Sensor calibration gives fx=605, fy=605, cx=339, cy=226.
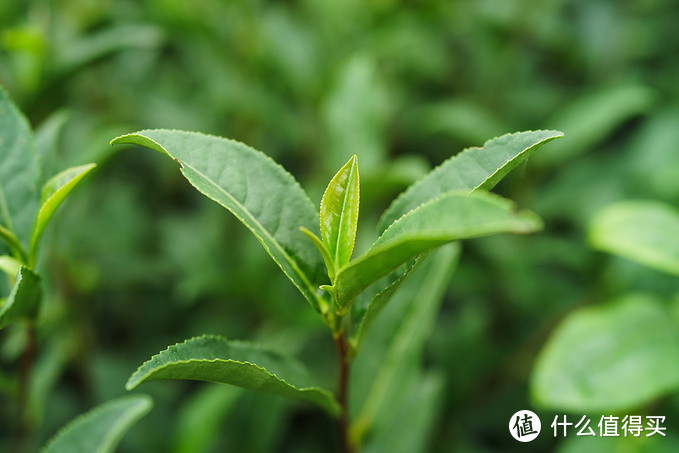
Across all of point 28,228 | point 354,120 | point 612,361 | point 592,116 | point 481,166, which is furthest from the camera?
point 592,116

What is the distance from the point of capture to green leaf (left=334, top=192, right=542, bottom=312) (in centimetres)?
52

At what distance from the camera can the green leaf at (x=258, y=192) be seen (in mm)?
677

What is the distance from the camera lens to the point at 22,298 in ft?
2.39

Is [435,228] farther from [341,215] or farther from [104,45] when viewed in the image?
[104,45]

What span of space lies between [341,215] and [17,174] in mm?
447

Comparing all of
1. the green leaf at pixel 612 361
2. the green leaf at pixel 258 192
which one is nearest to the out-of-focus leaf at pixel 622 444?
the green leaf at pixel 612 361

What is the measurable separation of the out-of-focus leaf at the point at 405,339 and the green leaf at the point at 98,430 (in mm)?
388

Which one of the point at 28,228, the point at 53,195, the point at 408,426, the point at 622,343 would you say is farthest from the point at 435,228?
the point at 622,343

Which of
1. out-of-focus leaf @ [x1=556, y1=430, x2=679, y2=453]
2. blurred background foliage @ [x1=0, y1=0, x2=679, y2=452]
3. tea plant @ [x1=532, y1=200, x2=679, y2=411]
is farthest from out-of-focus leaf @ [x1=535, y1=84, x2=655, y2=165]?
out-of-focus leaf @ [x1=556, y1=430, x2=679, y2=453]

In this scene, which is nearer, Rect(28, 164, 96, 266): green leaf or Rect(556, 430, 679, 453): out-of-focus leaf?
Rect(28, 164, 96, 266): green leaf

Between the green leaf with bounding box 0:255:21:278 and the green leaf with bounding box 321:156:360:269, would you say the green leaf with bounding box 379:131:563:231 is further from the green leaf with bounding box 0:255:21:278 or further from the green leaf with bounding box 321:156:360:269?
the green leaf with bounding box 0:255:21:278

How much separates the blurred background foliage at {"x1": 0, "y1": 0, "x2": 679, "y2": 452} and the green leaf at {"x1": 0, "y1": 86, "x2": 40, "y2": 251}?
1.29 ft

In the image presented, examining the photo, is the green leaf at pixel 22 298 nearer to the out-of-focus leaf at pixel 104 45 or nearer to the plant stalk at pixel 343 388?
the plant stalk at pixel 343 388

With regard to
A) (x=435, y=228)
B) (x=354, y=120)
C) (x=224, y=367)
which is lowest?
(x=224, y=367)
